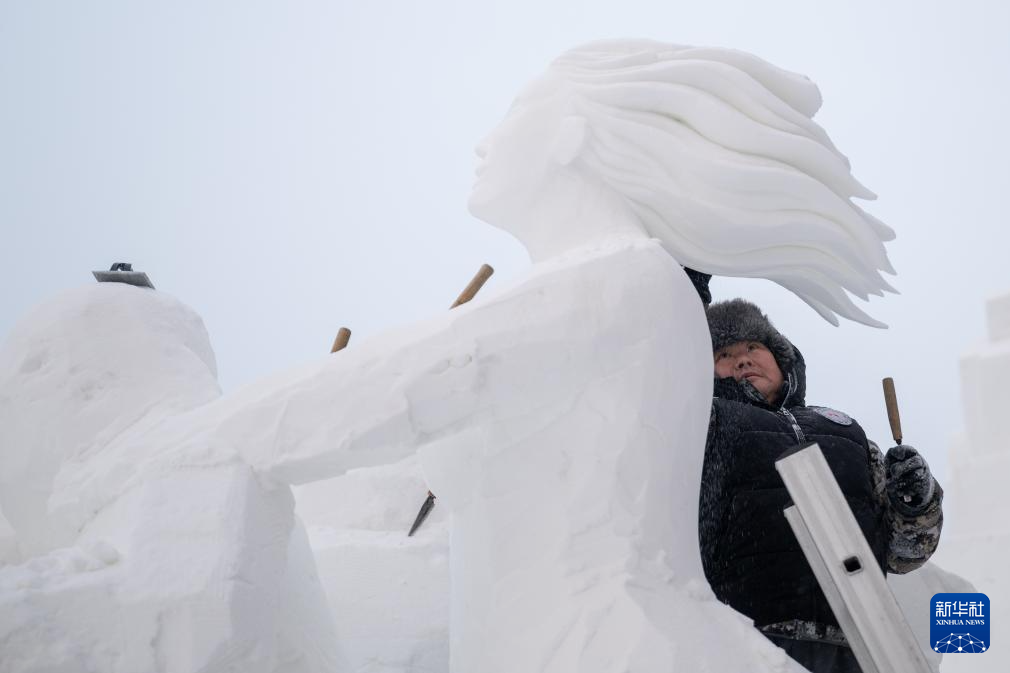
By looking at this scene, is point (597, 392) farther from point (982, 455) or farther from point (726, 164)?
point (982, 455)

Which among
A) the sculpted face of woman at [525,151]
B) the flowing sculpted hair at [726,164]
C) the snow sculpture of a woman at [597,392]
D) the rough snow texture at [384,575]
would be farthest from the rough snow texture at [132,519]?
the flowing sculpted hair at [726,164]

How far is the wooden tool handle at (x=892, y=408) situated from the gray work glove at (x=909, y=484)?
43 cm

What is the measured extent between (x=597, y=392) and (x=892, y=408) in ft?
4.89

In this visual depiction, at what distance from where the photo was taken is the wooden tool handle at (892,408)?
2977mm

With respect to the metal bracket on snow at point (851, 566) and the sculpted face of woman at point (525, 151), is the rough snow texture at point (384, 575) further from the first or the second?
the metal bracket on snow at point (851, 566)

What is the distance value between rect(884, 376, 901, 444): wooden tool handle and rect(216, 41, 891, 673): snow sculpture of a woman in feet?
2.90

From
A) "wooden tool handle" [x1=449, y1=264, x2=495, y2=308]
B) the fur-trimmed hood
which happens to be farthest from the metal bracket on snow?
"wooden tool handle" [x1=449, y1=264, x2=495, y2=308]

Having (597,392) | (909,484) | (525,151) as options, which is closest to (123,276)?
(525,151)

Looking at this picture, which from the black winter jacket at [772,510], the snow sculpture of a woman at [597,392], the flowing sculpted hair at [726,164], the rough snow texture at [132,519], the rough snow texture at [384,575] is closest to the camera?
the rough snow texture at [132,519]

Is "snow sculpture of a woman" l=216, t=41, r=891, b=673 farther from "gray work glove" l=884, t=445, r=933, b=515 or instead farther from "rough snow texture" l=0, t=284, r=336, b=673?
"gray work glove" l=884, t=445, r=933, b=515

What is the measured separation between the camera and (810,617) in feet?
7.41

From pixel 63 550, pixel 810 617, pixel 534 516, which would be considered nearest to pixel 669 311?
pixel 534 516

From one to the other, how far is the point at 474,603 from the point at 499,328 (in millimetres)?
563

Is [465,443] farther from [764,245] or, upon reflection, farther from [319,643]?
[764,245]
